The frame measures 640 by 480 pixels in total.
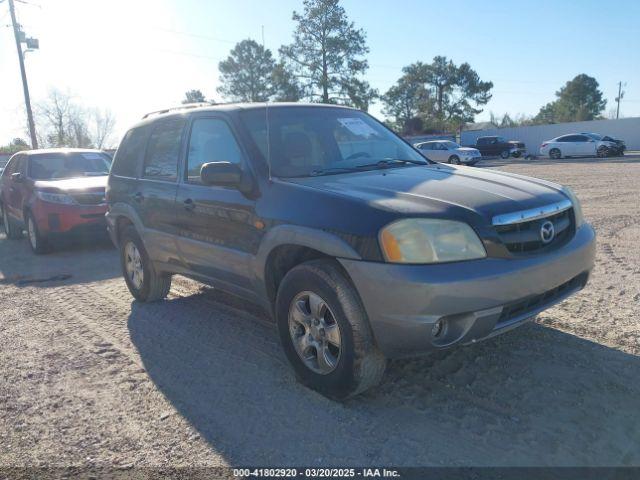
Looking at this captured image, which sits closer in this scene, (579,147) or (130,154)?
(130,154)

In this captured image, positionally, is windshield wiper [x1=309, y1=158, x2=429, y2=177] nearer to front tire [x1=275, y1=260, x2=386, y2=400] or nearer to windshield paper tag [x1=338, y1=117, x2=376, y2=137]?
windshield paper tag [x1=338, y1=117, x2=376, y2=137]

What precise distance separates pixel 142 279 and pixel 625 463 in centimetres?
439

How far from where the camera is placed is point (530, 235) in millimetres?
3160

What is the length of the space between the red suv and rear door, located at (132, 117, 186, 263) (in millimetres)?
3724

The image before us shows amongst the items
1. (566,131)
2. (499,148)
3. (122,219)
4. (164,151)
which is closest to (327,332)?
(164,151)

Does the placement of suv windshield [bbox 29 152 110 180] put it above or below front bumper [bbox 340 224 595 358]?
above

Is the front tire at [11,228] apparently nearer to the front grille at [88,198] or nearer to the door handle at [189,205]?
the front grille at [88,198]

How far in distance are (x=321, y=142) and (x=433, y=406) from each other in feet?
6.90

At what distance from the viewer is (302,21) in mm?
46188

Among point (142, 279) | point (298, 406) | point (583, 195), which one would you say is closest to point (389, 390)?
point (298, 406)

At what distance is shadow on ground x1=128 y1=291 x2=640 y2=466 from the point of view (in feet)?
8.97

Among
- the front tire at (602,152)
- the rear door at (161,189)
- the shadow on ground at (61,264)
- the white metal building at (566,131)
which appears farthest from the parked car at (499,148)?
the rear door at (161,189)

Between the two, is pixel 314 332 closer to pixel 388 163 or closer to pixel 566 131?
pixel 388 163

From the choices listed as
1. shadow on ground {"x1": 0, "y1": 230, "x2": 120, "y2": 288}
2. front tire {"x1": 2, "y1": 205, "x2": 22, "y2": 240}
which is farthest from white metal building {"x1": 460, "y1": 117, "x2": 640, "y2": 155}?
shadow on ground {"x1": 0, "y1": 230, "x2": 120, "y2": 288}
